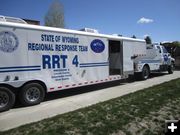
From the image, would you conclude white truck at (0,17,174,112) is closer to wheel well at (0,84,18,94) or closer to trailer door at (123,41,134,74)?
wheel well at (0,84,18,94)

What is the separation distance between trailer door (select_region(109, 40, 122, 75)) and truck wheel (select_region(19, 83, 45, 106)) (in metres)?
4.96

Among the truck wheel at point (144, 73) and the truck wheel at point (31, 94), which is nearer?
the truck wheel at point (31, 94)

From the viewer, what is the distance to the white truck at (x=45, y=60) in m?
6.93

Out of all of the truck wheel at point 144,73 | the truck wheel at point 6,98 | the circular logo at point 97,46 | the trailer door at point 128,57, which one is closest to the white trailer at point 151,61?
the truck wheel at point 144,73

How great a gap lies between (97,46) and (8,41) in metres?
4.42

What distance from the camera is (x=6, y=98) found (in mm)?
6949

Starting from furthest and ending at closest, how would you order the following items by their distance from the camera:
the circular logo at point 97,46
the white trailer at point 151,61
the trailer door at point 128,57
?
the white trailer at point 151,61, the trailer door at point 128,57, the circular logo at point 97,46

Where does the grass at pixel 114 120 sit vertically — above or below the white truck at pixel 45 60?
below

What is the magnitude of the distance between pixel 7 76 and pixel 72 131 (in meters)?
3.36

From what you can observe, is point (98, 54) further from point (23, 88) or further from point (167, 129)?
point (167, 129)

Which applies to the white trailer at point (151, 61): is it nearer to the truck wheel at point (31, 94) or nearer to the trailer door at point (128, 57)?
the trailer door at point (128, 57)

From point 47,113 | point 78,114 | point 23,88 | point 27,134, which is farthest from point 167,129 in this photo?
point 23,88

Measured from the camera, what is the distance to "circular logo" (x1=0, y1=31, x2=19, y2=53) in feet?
22.2

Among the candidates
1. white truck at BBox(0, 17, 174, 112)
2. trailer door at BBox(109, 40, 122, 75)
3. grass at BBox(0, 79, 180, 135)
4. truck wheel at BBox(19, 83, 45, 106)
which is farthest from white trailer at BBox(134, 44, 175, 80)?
truck wheel at BBox(19, 83, 45, 106)
